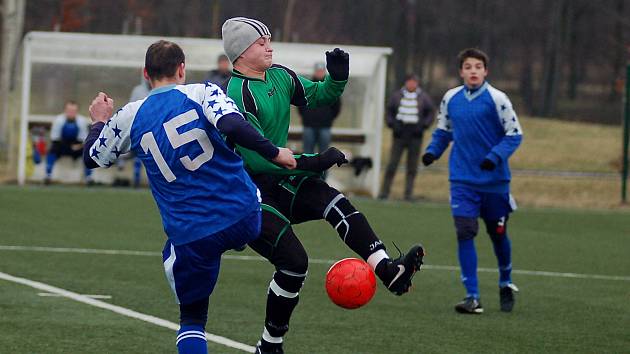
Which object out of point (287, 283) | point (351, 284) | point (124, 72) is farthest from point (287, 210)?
point (124, 72)

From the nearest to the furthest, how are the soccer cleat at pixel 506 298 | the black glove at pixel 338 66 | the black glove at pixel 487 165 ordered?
the black glove at pixel 338 66
the black glove at pixel 487 165
the soccer cleat at pixel 506 298

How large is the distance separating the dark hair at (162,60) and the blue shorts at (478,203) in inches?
179

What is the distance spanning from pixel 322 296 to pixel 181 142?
16.0 feet

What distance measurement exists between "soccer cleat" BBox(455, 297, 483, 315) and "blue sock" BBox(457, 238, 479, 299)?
0.04m

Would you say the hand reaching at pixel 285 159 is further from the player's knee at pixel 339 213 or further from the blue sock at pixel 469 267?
the blue sock at pixel 469 267

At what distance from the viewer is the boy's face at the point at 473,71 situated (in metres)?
10.5

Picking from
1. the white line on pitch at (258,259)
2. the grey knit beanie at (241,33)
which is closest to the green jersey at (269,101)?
the grey knit beanie at (241,33)

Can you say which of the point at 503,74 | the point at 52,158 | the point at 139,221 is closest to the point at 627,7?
the point at 503,74

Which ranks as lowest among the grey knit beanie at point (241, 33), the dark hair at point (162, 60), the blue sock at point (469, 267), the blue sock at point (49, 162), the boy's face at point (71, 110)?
the blue sock at point (49, 162)

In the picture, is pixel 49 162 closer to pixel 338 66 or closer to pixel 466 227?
pixel 466 227

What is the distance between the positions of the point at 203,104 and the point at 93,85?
17688 millimetres

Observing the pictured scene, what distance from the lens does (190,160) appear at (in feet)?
21.1

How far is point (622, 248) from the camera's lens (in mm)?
16172

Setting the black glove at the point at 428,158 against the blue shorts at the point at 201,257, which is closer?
the blue shorts at the point at 201,257
